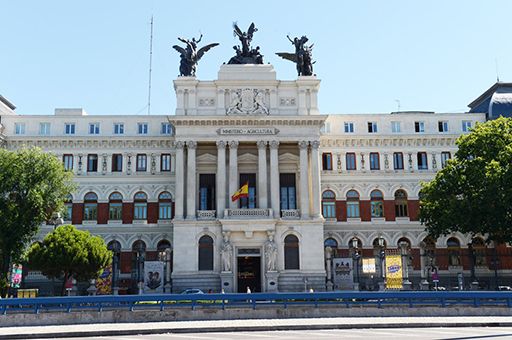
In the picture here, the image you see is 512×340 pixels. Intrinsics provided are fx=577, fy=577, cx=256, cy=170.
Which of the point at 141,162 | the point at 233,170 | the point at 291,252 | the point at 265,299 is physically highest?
the point at 141,162

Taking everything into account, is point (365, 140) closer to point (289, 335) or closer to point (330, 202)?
point (330, 202)

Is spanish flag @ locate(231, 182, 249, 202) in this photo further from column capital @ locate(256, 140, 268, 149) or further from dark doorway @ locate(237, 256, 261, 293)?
dark doorway @ locate(237, 256, 261, 293)

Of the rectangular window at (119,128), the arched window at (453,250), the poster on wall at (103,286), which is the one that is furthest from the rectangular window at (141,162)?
the arched window at (453,250)

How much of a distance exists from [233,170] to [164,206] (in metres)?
8.95

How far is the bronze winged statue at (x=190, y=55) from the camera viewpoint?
56.7m

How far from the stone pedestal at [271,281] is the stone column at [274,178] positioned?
17.5 feet

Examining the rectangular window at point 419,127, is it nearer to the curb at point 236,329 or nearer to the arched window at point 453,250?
the arched window at point 453,250

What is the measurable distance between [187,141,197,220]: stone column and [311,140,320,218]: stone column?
36.7ft

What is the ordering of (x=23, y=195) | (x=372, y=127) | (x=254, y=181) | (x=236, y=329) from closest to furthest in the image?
(x=236, y=329), (x=23, y=195), (x=254, y=181), (x=372, y=127)

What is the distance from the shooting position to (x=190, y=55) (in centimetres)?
5688

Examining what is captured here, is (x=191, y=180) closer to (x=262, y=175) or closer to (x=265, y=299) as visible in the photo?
(x=262, y=175)

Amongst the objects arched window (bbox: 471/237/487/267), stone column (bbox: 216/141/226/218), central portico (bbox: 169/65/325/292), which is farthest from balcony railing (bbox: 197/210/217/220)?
arched window (bbox: 471/237/487/267)

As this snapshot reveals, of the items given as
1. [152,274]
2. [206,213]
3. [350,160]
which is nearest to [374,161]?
[350,160]

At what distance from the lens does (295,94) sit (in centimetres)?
5644
